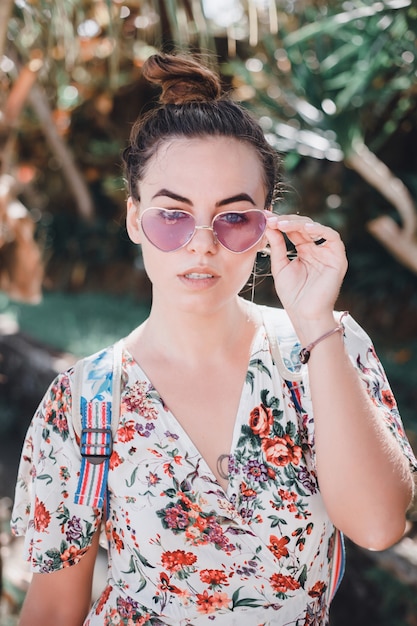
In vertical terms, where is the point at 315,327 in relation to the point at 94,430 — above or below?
above

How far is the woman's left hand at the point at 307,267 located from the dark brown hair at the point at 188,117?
0.21 meters

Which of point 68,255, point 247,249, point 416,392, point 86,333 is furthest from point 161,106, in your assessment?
point 68,255

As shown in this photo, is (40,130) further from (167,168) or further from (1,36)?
(167,168)

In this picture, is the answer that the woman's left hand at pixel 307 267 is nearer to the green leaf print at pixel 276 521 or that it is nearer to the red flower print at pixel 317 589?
the green leaf print at pixel 276 521

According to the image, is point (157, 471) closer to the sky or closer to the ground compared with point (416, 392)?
closer to the ground

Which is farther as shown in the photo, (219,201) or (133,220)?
(133,220)

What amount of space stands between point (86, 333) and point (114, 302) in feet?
5.11

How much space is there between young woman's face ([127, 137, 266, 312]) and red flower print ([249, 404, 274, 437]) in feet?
0.89

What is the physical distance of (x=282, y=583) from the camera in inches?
63.0

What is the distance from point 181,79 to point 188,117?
15 centimetres

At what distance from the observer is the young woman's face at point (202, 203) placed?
1615 millimetres

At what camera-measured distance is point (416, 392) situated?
16.4 feet

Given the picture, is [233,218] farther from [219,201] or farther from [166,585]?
[166,585]

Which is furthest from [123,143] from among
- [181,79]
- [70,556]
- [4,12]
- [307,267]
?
[70,556]
